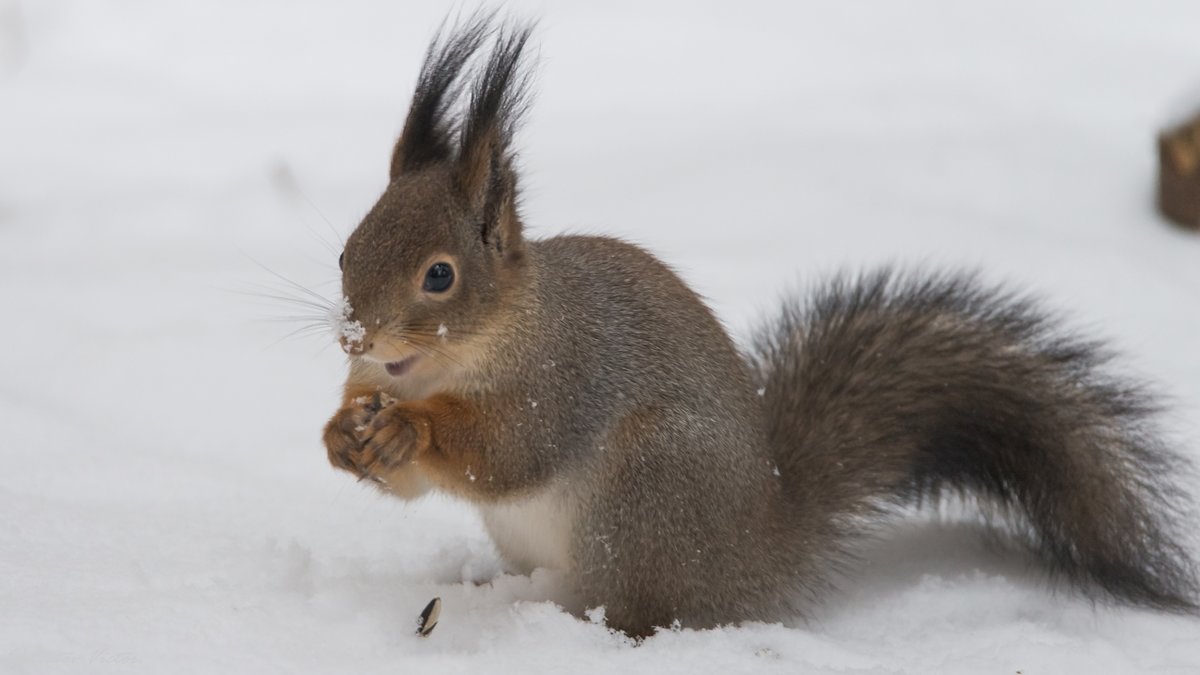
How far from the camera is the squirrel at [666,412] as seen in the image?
1.86 meters

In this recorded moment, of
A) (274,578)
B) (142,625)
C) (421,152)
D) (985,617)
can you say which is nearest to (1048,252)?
(985,617)

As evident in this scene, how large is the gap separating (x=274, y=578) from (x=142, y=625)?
0.29 m

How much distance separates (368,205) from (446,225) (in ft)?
7.40

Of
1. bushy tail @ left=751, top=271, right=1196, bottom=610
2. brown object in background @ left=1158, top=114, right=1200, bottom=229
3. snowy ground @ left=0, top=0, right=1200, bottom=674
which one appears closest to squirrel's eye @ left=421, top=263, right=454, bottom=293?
snowy ground @ left=0, top=0, right=1200, bottom=674

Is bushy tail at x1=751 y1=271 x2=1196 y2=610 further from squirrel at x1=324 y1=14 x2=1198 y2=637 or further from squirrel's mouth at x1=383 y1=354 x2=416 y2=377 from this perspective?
squirrel's mouth at x1=383 y1=354 x2=416 y2=377

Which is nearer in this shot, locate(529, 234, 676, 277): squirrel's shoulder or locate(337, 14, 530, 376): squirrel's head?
locate(337, 14, 530, 376): squirrel's head

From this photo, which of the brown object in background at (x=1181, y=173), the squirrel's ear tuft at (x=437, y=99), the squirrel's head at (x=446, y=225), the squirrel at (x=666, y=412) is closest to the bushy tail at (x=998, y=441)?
the squirrel at (x=666, y=412)

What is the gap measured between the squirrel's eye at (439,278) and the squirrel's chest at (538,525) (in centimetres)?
30

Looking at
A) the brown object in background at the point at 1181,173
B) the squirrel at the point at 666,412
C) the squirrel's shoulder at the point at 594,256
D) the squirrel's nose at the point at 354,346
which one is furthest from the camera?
the brown object in background at the point at 1181,173

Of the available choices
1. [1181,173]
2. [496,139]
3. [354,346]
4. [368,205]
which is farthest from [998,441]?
[368,205]

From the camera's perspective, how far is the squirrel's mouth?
1846 millimetres

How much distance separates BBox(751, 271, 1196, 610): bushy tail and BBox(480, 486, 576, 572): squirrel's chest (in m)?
0.38

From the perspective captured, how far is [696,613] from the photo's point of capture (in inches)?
77.4

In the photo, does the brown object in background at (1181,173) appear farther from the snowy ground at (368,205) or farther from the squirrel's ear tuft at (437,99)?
the squirrel's ear tuft at (437,99)
